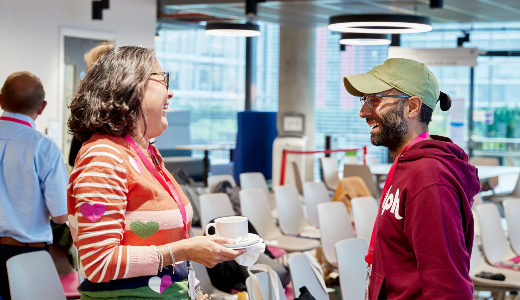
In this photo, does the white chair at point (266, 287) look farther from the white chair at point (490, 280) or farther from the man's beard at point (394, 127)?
the white chair at point (490, 280)

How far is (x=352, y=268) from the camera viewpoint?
3061 mm

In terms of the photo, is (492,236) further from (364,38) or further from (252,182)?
(364,38)

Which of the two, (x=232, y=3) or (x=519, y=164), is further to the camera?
(x=519, y=164)

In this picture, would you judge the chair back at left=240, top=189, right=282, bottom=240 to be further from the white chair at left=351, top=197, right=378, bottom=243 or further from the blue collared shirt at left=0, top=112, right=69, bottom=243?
the blue collared shirt at left=0, top=112, right=69, bottom=243

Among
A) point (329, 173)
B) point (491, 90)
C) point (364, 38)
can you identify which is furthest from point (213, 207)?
point (491, 90)

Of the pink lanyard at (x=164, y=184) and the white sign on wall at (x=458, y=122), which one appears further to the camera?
the white sign on wall at (x=458, y=122)

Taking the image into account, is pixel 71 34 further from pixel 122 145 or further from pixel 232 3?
pixel 122 145

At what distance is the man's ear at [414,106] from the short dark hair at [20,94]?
2189mm

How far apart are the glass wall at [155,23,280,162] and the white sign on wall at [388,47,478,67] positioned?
4.69m

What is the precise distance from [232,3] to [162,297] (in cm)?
777

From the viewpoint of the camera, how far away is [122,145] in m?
1.53

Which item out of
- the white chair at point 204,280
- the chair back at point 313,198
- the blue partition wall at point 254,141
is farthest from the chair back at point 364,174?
the white chair at point 204,280

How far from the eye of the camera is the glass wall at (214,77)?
13.3 m

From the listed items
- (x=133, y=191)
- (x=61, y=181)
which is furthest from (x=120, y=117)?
(x=61, y=181)
